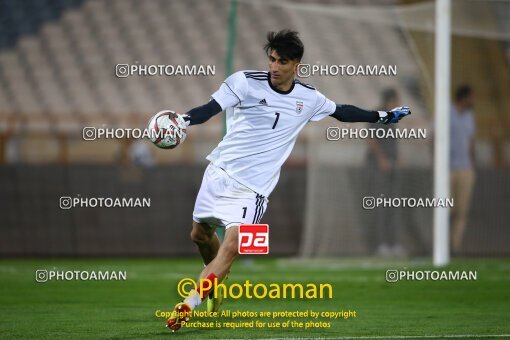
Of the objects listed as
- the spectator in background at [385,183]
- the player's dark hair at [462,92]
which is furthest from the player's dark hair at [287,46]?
the player's dark hair at [462,92]

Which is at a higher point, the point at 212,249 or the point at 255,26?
the point at 255,26

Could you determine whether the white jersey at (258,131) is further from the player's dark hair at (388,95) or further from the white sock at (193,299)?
the player's dark hair at (388,95)

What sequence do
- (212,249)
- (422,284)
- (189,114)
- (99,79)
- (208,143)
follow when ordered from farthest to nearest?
(99,79) < (208,143) < (422,284) < (212,249) < (189,114)

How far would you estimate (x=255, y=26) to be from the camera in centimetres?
1908


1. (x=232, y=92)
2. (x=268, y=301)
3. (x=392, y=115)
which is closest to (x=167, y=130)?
(x=232, y=92)

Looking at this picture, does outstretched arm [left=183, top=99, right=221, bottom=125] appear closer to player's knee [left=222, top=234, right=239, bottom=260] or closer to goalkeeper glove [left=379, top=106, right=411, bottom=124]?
player's knee [left=222, top=234, right=239, bottom=260]

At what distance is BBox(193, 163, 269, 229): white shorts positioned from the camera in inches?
311

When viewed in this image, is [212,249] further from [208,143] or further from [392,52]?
[208,143]

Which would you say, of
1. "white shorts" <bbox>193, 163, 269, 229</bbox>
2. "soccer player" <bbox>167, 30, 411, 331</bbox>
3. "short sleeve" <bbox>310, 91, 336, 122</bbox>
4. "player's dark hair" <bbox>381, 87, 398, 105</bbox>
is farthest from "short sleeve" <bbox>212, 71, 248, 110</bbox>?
"player's dark hair" <bbox>381, 87, 398, 105</bbox>

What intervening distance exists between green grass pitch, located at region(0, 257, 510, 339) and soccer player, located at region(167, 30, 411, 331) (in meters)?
0.90

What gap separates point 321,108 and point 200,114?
155cm

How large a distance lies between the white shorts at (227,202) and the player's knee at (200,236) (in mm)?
314

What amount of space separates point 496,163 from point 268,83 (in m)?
7.98

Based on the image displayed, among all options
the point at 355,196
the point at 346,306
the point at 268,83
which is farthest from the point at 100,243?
the point at 268,83
